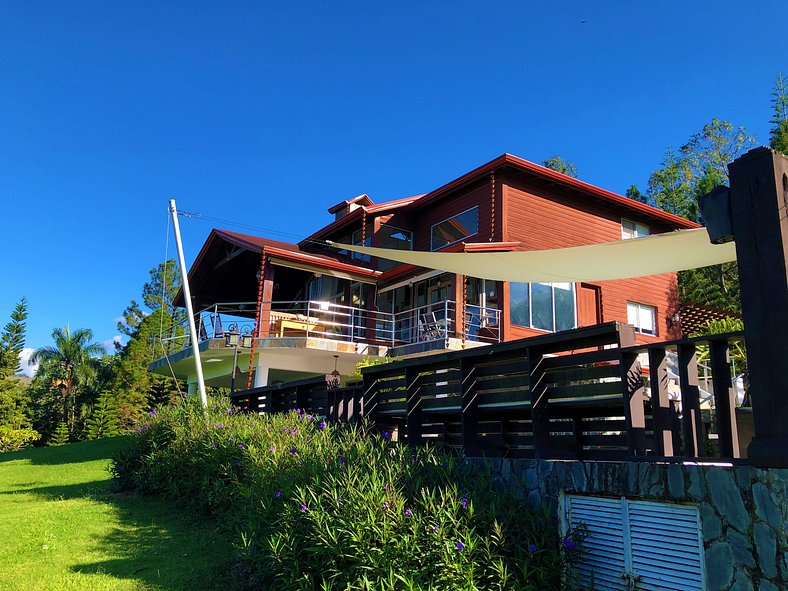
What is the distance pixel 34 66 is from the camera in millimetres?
16172

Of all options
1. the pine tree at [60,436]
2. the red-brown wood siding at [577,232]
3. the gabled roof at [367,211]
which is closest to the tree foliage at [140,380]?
the pine tree at [60,436]

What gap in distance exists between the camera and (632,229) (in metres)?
18.4

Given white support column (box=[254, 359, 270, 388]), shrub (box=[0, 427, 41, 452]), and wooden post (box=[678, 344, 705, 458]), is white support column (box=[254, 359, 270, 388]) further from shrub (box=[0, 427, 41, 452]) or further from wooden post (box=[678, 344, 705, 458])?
shrub (box=[0, 427, 41, 452])

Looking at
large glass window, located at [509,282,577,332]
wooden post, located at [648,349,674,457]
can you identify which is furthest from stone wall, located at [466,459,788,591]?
large glass window, located at [509,282,577,332]

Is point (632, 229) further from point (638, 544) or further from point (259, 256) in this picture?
point (638, 544)

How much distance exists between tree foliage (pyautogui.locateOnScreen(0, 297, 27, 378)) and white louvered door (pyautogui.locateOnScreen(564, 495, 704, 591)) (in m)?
32.7

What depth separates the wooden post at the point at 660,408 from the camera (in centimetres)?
381

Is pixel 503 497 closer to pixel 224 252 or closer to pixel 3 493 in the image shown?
pixel 3 493

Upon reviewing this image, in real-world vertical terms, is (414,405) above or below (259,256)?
below

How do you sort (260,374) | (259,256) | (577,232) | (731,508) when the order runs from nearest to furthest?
(731,508)
(260,374)
(577,232)
(259,256)

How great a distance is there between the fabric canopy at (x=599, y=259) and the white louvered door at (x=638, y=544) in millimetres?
4091

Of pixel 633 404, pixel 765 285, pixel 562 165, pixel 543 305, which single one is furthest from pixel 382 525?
pixel 562 165

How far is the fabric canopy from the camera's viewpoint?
7.43m

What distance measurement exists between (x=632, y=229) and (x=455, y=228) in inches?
215
